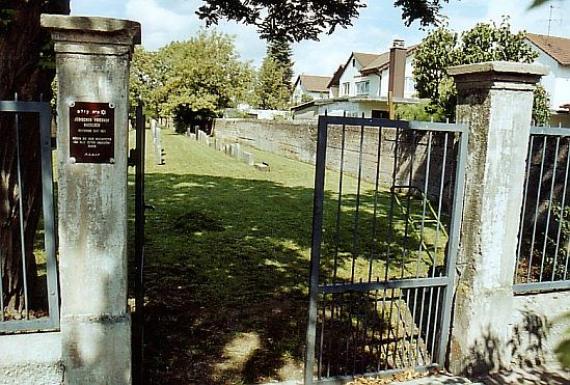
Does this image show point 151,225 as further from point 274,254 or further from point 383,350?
point 383,350

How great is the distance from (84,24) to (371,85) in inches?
1474

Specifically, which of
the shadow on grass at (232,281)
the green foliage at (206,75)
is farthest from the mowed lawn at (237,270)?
the green foliage at (206,75)

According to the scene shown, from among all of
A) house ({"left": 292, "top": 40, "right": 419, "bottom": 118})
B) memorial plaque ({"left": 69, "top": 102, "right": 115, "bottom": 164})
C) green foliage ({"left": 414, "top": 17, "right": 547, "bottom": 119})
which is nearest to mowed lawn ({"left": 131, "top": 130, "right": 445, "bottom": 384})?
memorial plaque ({"left": 69, "top": 102, "right": 115, "bottom": 164})

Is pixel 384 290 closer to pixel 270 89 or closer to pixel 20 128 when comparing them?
pixel 20 128

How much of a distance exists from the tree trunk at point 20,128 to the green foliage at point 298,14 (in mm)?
3152

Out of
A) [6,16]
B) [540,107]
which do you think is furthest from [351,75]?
[6,16]

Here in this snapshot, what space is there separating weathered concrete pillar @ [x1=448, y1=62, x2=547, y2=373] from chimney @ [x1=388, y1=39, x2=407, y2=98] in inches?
1146

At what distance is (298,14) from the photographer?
280 inches

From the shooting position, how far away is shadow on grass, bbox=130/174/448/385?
4.38m

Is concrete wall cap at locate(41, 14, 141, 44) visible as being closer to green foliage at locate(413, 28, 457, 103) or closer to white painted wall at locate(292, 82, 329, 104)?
green foliage at locate(413, 28, 457, 103)

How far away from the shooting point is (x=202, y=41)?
39.9m

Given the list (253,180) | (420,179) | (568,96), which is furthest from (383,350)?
(568,96)

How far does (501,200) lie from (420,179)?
388 inches

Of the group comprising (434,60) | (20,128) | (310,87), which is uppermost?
(310,87)
